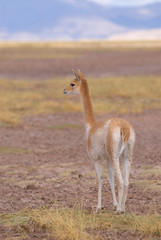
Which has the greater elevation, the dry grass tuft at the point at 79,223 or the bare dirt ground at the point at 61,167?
the bare dirt ground at the point at 61,167

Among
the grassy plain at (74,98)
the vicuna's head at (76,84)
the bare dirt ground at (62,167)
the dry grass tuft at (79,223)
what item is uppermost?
the grassy plain at (74,98)

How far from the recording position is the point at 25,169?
30.8 ft

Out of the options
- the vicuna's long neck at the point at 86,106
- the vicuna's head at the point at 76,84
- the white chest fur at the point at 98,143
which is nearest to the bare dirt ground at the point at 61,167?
the white chest fur at the point at 98,143

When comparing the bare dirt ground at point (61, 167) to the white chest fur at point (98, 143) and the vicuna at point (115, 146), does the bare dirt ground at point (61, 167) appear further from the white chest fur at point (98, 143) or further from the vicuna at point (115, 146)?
the white chest fur at point (98, 143)

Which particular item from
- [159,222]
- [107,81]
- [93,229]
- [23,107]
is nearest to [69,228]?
[93,229]

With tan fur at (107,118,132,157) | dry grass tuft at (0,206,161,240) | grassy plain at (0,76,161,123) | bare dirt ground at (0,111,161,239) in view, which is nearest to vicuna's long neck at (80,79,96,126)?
tan fur at (107,118,132,157)

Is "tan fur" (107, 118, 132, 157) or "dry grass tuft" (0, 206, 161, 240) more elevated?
"tan fur" (107, 118, 132, 157)

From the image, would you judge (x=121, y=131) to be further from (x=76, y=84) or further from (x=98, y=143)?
(x=76, y=84)

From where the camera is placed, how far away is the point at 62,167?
9500mm

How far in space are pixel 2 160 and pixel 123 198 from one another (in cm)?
502

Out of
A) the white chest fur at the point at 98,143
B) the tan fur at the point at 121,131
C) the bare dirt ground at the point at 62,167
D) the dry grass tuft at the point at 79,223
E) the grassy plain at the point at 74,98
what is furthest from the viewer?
the grassy plain at the point at 74,98

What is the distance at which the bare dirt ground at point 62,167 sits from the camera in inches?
262

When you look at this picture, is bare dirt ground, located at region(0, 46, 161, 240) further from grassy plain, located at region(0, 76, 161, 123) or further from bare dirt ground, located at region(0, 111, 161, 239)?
grassy plain, located at region(0, 76, 161, 123)

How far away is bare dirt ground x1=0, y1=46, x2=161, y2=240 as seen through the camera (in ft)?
21.8
